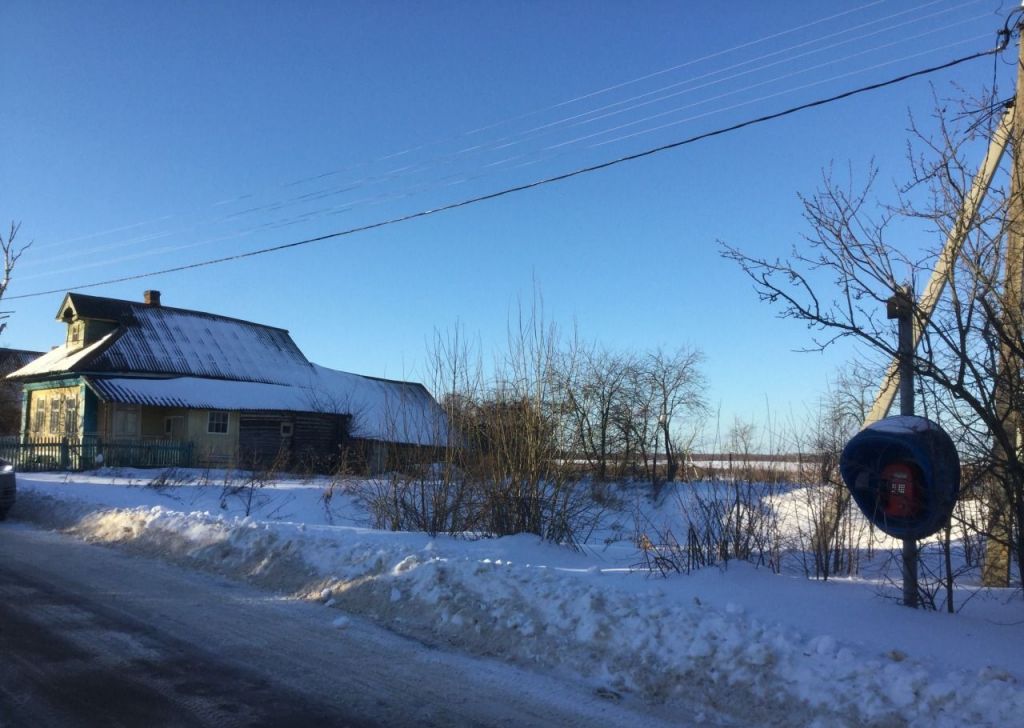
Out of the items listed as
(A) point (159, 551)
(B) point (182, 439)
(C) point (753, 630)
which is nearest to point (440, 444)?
(A) point (159, 551)

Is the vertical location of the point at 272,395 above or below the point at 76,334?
below

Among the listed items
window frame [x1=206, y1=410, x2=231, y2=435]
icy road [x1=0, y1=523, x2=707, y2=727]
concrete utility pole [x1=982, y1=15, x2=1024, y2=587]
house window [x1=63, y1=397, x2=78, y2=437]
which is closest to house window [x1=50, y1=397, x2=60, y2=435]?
house window [x1=63, y1=397, x2=78, y2=437]

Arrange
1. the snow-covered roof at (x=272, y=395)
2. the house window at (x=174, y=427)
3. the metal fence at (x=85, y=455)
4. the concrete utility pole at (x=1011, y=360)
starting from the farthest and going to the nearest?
the house window at (x=174, y=427) < the snow-covered roof at (x=272, y=395) < the metal fence at (x=85, y=455) < the concrete utility pole at (x=1011, y=360)

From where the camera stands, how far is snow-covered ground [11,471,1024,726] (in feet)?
15.6

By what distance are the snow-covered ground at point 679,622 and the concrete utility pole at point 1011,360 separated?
0.75m

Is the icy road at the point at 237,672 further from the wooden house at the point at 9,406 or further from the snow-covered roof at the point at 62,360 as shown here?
the wooden house at the point at 9,406

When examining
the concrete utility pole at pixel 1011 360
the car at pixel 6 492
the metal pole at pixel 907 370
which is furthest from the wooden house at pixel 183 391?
the concrete utility pole at pixel 1011 360

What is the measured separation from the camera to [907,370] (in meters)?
6.02

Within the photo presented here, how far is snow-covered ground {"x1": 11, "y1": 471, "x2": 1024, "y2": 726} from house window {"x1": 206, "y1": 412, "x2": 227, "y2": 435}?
24.9 m

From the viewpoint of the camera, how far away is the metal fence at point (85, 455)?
26.1 meters

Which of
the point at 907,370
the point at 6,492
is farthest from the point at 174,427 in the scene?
the point at 907,370

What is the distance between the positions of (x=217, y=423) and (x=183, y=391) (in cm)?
204

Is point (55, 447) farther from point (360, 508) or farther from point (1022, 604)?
point (1022, 604)

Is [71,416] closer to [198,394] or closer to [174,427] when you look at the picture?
[174,427]
